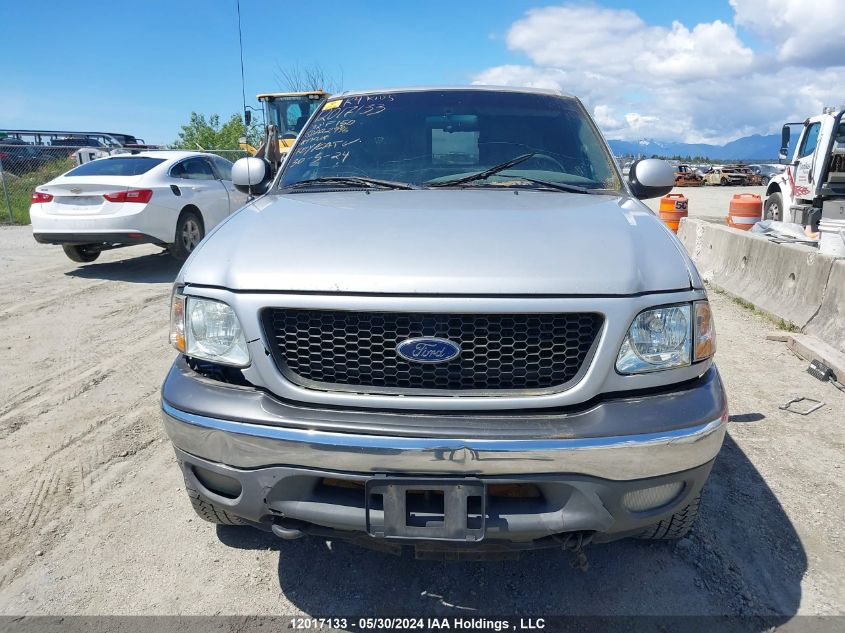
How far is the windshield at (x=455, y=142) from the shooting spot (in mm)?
3008

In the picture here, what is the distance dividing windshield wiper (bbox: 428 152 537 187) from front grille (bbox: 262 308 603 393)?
3.84 feet

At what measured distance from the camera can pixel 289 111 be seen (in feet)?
55.9

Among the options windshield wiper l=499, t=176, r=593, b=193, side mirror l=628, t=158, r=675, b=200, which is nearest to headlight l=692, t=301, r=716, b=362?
windshield wiper l=499, t=176, r=593, b=193

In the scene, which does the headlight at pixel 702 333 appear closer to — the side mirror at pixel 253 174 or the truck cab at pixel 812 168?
the side mirror at pixel 253 174

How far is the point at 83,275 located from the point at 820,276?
336 inches

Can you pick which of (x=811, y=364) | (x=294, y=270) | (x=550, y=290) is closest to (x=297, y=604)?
(x=294, y=270)

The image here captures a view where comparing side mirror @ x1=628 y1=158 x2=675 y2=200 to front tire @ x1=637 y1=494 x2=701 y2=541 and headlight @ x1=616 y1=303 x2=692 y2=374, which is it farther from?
front tire @ x1=637 y1=494 x2=701 y2=541

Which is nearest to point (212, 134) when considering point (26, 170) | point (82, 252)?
point (26, 170)

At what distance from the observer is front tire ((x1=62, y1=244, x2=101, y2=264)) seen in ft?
28.2

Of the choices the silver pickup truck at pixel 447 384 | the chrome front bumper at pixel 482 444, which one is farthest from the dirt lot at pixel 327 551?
the chrome front bumper at pixel 482 444

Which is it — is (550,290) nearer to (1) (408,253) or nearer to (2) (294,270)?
(1) (408,253)

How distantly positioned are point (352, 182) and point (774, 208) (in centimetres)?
1153

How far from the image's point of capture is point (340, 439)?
A: 1.80 metres

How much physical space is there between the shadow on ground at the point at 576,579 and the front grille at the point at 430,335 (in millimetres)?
880
